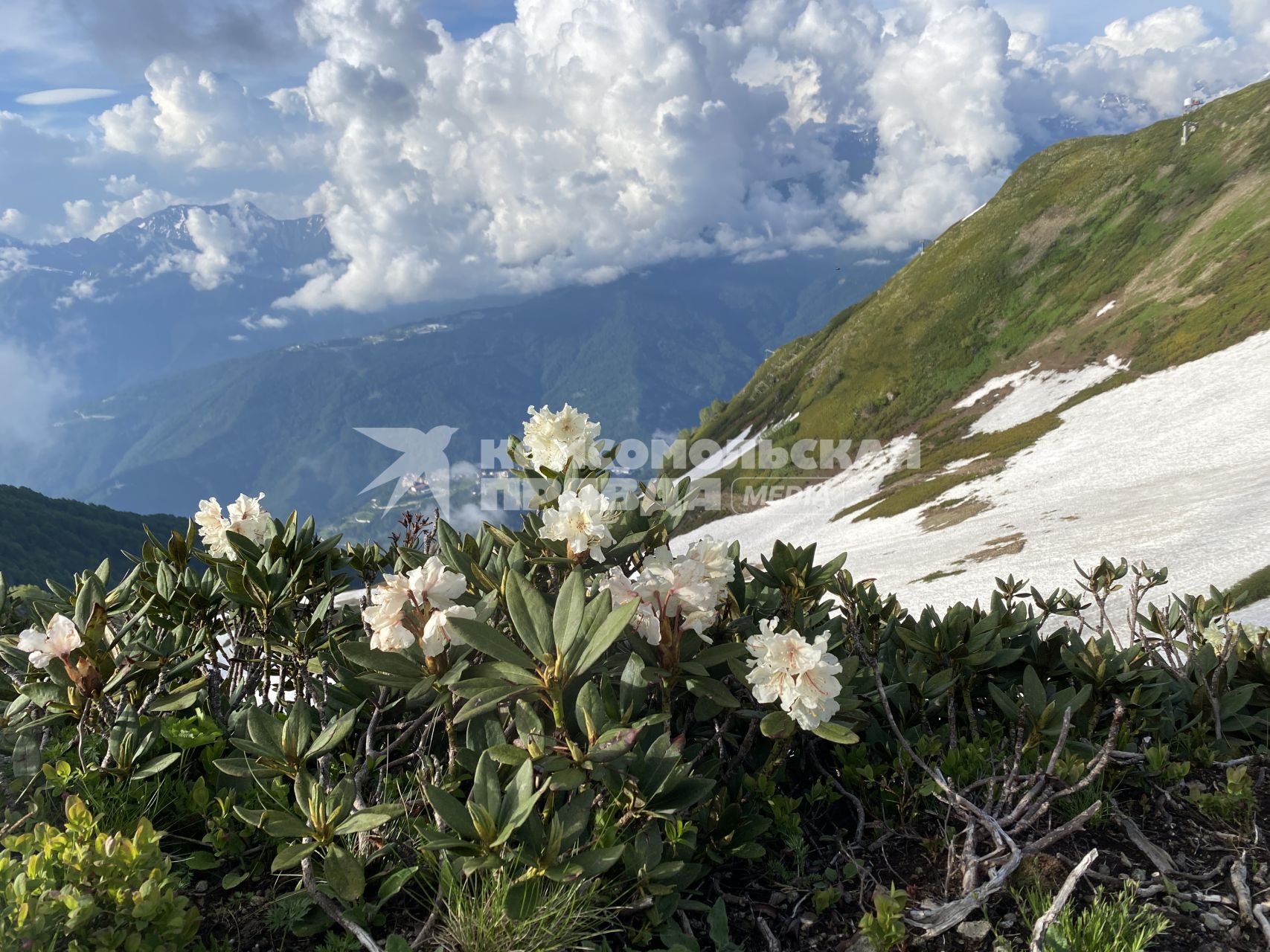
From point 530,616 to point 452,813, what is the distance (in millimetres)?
828

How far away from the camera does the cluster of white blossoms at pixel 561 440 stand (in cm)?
453

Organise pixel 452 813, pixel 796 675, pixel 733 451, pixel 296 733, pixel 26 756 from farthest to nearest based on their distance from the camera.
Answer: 1. pixel 733 451
2. pixel 26 756
3. pixel 296 733
4. pixel 796 675
5. pixel 452 813

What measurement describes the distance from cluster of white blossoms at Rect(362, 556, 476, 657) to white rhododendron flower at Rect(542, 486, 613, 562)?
0.53m

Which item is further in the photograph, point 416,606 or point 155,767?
point 155,767

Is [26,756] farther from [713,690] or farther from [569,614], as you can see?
[713,690]

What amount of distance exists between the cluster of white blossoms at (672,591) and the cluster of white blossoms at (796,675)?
293 mm

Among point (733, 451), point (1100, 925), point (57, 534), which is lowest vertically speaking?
point (1100, 925)

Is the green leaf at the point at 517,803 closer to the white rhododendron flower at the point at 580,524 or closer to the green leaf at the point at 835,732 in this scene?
the white rhododendron flower at the point at 580,524

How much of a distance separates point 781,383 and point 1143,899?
5813 inches

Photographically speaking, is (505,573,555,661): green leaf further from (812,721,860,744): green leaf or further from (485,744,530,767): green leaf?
(812,721,860,744): green leaf

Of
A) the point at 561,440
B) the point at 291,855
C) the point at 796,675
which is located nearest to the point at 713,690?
the point at 796,675

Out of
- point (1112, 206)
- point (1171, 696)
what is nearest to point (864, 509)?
point (1171, 696)

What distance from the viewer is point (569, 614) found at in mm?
3061

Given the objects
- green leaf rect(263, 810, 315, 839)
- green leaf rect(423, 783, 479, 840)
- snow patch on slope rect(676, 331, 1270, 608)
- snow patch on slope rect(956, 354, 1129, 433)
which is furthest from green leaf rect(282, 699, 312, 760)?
snow patch on slope rect(956, 354, 1129, 433)
